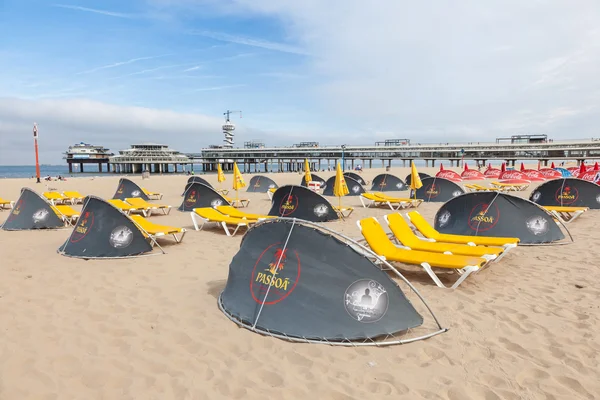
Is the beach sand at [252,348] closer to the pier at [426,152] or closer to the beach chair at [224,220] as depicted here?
the beach chair at [224,220]

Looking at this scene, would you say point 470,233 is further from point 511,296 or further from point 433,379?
point 433,379

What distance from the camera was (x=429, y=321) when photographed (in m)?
4.07

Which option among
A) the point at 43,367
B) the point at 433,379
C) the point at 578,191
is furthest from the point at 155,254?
the point at 578,191

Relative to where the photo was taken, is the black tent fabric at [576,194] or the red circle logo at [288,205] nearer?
the red circle logo at [288,205]

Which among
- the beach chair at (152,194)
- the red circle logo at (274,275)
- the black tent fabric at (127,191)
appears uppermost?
the red circle logo at (274,275)

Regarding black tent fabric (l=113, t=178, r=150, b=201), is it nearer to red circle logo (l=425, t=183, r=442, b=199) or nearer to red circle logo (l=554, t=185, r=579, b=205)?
red circle logo (l=425, t=183, r=442, b=199)

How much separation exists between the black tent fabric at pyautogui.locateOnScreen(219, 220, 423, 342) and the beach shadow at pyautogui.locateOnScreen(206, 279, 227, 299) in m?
0.91

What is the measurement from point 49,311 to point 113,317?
81 cm

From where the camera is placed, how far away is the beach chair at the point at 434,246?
5.64m

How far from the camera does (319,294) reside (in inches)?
146

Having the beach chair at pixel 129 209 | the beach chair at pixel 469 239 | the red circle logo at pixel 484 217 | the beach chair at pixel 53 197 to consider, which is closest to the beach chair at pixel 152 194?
the beach chair at pixel 53 197

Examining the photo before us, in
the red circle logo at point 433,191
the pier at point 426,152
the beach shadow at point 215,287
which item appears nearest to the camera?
the beach shadow at point 215,287

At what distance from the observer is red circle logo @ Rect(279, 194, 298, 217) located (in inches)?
432

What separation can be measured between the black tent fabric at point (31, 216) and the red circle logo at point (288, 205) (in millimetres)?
5862
